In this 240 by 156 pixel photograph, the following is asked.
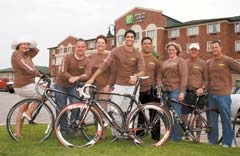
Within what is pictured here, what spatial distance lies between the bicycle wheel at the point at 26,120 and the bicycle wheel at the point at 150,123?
1.47m

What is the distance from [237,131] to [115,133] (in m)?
2.68

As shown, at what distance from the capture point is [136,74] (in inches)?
271

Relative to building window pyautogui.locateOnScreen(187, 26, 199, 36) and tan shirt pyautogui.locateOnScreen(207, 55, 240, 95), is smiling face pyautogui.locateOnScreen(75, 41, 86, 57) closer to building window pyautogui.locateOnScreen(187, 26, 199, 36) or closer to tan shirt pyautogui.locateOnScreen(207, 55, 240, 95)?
tan shirt pyautogui.locateOnScreen(207, 55, 240, 95)

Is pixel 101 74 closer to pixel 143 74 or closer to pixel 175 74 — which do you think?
pixel 143 74

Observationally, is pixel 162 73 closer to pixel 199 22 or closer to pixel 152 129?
pixel 152 129

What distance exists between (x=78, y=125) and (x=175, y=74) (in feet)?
7.34

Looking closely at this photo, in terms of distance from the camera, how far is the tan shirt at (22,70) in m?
7.06

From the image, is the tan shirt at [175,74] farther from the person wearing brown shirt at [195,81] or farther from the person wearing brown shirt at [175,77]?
the person wearing brown shirt at [195,81]

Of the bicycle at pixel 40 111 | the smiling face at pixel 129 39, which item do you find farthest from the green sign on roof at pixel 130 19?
the bicycle at pixel 40 111

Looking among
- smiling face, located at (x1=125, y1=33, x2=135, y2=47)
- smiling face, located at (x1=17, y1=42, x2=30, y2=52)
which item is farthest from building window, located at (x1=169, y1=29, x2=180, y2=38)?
smiling face, located at (x1=17, y1=42, x2=30, y2=52)

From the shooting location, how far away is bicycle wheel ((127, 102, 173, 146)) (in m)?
6.75

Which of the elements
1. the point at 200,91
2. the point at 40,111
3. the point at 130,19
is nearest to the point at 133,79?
the point at 200,91

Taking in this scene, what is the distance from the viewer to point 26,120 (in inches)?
284

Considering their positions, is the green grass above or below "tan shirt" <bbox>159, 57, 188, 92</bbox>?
below
